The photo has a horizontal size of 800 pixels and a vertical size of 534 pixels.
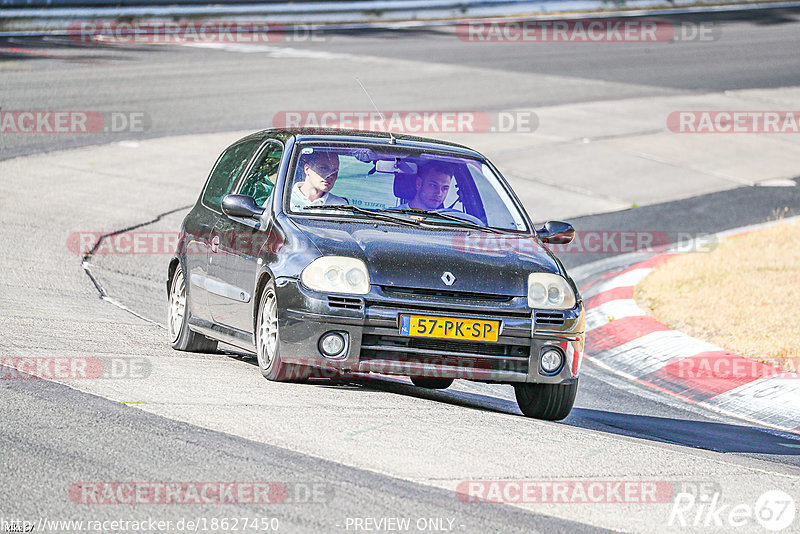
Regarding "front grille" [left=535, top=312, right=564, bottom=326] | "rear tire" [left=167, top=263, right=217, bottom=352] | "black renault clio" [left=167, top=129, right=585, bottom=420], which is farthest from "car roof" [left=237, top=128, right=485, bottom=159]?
"front grille" [left=535, top=312, right=564, bottom=326]

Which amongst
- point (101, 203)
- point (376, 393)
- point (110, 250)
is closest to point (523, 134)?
point (101, 203)

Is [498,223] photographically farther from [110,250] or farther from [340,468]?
A: [110,250]

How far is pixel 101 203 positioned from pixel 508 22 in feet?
63.6

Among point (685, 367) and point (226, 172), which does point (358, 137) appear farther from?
point (685, 367)

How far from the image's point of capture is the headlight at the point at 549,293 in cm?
688

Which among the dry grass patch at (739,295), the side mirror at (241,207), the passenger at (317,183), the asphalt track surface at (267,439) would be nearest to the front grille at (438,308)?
the asphalt track surface at (267,439)

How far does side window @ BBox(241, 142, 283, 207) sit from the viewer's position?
7.71 m

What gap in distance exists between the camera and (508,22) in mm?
31391

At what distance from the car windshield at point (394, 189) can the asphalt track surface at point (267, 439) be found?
1060mm

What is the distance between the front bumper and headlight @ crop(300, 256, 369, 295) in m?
0.04

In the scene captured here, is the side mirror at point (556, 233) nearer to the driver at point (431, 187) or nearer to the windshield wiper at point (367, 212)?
the driver at point (431, 187)

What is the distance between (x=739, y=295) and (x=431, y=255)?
4983mm

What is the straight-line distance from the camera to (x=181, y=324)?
8406mm

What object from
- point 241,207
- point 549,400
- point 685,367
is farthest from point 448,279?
point 685,367
